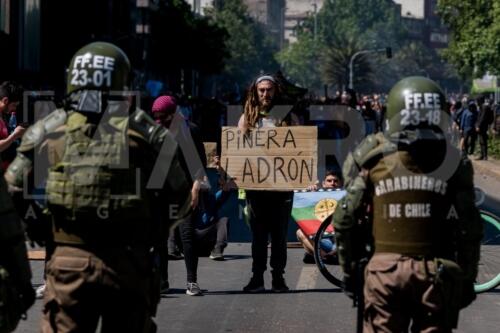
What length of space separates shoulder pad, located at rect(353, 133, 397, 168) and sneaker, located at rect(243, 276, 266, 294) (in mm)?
4774

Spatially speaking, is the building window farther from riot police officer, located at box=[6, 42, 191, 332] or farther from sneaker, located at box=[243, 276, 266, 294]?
riot police officer, located at box=[6, 42, 191, 332]

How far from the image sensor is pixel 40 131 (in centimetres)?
545

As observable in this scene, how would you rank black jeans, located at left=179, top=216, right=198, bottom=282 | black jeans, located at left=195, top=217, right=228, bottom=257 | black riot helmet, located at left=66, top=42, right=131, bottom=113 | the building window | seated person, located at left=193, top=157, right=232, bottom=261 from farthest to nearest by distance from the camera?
1. the building window
2. black jeans, located at left=195, top=217, right=228, bottom=257
3. seated person, located at left=193, top=157, right=232, bottom=261
4. black jeans, located at left=179, top=216, right=198, bottom=282
5. black riot helmet, located at left=66, top=42, right=131, bottom=113

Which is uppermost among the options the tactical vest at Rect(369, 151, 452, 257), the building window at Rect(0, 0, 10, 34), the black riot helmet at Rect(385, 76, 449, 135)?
the building window at Rect(0, 0, 10, 34)

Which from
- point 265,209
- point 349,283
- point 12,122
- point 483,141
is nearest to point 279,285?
point 265,209

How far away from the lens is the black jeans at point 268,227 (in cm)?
1007

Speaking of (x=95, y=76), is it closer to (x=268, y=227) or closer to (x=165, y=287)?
(x=268, y=227)

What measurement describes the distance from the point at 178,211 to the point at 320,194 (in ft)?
20.5

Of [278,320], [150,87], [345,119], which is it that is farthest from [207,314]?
[150,87]

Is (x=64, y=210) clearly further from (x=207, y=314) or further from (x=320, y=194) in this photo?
(x=320, y=194)

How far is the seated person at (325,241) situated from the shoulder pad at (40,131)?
17.9ft

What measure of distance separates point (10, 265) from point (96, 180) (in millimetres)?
486

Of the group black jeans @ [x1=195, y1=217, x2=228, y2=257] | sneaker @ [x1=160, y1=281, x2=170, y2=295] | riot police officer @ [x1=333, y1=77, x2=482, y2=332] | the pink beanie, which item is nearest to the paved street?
sneaker @ [x1=160, y1=281, x2=170, y2=295]

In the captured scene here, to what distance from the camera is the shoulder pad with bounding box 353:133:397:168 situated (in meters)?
5.53
